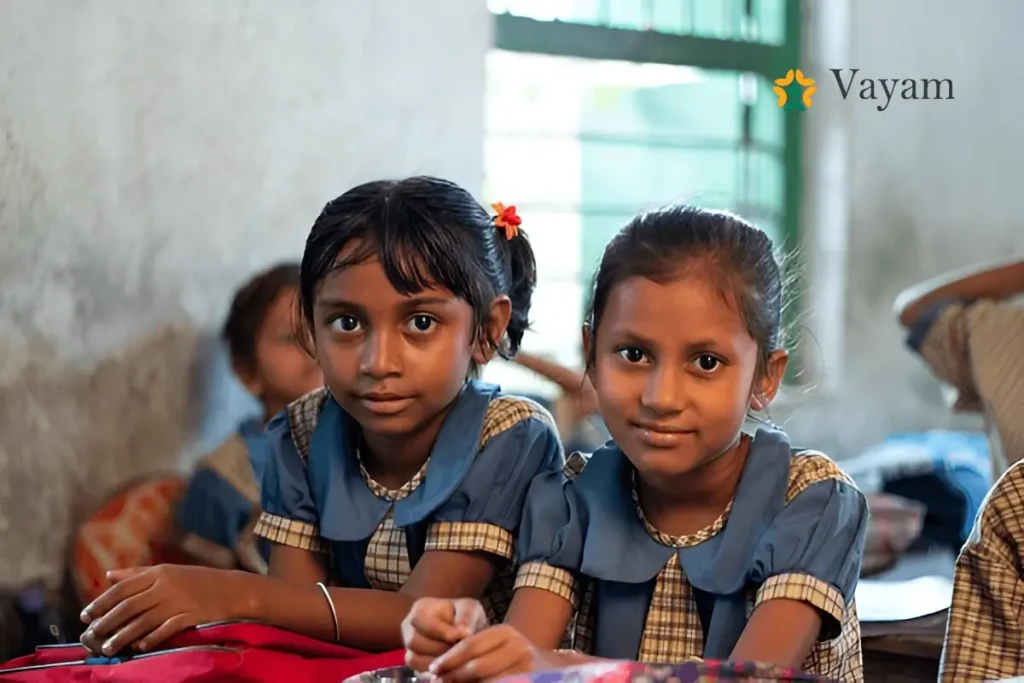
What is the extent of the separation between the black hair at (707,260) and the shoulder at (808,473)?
0.13m

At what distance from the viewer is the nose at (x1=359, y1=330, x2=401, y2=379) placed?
5.75ft

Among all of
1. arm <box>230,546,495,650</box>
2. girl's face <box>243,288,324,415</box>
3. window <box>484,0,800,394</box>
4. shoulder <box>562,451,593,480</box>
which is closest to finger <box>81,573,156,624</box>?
arm <box>230,546,495,650</box>

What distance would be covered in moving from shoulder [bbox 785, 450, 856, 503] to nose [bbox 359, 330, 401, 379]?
1.64 ft

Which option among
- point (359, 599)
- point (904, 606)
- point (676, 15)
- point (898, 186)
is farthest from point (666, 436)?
point (898, 186)

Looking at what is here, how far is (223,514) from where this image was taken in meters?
2.86

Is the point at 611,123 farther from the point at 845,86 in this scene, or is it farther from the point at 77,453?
the point at 77,453

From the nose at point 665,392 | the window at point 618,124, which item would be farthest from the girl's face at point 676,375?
the window at point 618,124

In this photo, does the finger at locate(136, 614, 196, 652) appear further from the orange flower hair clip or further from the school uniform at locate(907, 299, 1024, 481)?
the school uniform at locate(907, 299, 1024, 481)

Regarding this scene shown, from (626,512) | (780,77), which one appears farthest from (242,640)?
(780,77)

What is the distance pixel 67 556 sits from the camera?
Answer: 2.84m

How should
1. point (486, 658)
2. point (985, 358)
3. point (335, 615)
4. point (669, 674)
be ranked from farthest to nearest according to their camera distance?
point (985, 358) < point (335, 615) < point (486, 658) < point (669, 674)

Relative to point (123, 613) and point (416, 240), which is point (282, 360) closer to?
point (416, 240)

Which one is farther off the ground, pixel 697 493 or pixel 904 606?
pixel 697 493

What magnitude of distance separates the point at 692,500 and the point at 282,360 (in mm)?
1437
